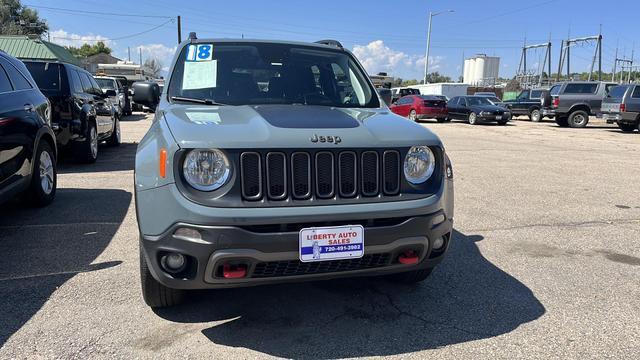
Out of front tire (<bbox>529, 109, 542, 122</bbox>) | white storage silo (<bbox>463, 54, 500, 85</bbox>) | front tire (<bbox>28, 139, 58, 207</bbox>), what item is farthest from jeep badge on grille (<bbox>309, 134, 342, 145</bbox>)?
white storage silo (<bbox>463, 54, 500, 85</bbox>)

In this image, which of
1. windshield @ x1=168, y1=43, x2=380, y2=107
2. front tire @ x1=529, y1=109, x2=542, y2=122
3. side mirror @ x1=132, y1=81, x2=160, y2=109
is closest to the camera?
windshield @ x1=168, y1=43, x2=380, y2=107

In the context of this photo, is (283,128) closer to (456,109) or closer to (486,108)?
(486,108)

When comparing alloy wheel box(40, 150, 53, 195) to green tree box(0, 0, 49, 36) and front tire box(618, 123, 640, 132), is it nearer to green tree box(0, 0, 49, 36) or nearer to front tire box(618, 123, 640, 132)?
front tire box(618, 123, 640, 132)

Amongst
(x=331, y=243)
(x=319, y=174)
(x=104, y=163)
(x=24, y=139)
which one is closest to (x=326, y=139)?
(x=319, y=174)

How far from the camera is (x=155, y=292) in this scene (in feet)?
10.2

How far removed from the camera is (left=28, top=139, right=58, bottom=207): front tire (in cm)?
547

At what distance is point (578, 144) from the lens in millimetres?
14836

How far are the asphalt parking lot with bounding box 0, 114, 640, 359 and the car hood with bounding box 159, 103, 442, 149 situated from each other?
1157mm

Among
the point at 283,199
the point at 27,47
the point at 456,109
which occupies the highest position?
the point at 27,47

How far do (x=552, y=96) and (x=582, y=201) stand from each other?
17840 millimetres

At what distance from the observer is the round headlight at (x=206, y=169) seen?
8.69ft

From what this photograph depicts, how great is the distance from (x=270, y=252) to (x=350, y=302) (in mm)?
1082

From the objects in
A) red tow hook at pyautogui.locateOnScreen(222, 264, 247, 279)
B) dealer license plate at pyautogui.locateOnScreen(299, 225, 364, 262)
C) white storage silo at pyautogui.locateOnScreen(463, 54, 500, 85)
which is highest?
white storage silo at pyautogui.locateOnScreen(463, 54, 500, 85)

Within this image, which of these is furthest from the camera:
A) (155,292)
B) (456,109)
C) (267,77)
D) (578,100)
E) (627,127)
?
(456,109)
